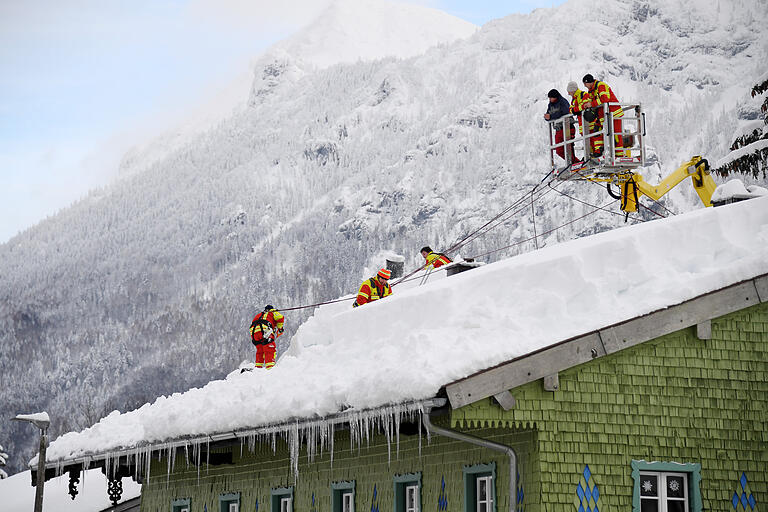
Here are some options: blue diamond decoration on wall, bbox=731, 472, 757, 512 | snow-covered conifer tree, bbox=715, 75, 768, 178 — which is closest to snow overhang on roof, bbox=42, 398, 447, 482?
blue diamond decoration on wall, bbox=731, 472, 757, 512

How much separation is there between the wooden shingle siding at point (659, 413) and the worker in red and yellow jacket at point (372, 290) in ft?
20.8

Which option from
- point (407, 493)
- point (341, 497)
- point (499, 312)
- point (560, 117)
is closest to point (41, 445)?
point (341, 497)

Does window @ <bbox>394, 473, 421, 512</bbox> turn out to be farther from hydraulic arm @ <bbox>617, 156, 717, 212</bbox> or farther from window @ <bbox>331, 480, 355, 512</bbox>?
hydraulic arm @ <bbox>617, 156, 717, 212</bbox>

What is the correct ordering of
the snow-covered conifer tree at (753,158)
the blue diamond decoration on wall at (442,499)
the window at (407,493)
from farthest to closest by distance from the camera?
1. the snow-covered conifer tree at (753,158)
2. the window at (407,493)
3. the blue diamond decoration on wall at (442,499)

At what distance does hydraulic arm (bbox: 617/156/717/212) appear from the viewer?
21.8 meters

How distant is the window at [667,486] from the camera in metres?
14.5

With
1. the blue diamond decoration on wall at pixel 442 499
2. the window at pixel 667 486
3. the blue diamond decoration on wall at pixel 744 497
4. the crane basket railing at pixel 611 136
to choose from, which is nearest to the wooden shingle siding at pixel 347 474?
the blue diamond decoration on wall at pixel 442 499

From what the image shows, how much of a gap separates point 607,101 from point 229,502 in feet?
29.3

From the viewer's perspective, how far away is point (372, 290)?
20859 millimetres

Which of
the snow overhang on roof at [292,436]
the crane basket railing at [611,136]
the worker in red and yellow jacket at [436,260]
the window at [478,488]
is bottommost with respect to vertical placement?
the window at [478,488]

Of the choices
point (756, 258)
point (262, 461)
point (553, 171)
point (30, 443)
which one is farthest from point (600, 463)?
point (30, 443)

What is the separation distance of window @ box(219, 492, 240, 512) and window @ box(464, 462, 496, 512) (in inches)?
233

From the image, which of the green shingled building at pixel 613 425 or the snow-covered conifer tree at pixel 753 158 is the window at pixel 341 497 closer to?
the green shingled building at pixel 613 425

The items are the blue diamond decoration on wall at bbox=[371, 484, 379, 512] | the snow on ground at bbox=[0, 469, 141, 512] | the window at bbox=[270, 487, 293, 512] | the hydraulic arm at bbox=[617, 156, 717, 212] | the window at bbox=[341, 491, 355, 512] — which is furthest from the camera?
the snow on ground at bbox=[0, 469, 141, 512]
